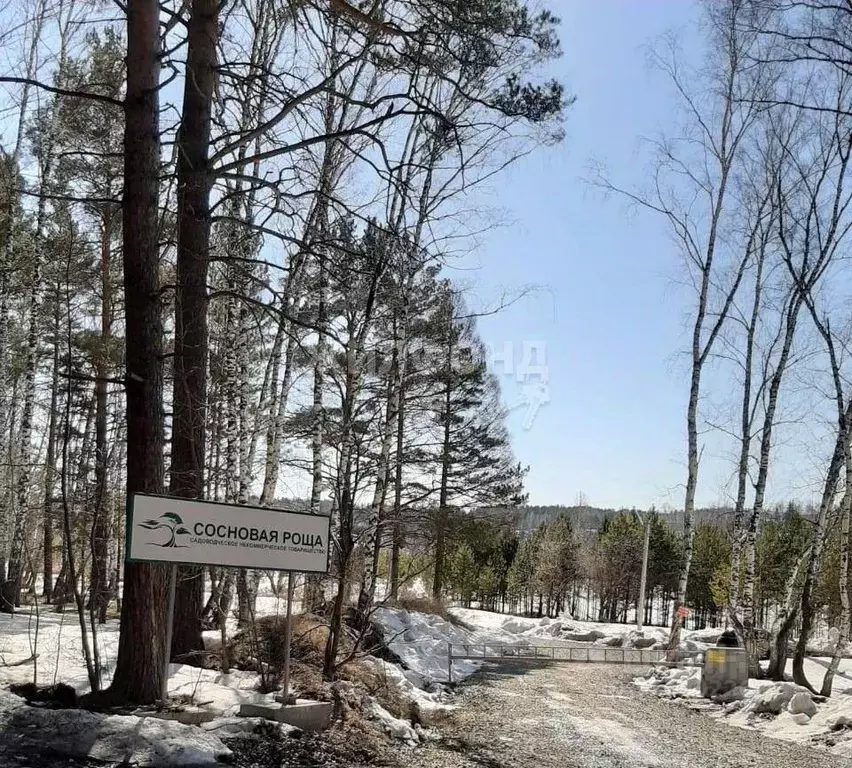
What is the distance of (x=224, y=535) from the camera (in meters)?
6.60

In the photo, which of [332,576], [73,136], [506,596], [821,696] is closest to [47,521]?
[73,136]

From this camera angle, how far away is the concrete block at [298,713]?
644cm

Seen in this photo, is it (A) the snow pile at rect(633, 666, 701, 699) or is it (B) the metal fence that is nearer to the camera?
(A) the snow pile at rect(633, 666, 701, 699)

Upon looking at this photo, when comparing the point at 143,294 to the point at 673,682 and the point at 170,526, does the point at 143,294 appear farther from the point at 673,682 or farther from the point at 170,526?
the point at 673,682

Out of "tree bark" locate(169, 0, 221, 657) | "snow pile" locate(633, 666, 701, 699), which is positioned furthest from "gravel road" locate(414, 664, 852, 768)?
"tree bark" locate(169, 0, 221, 657)

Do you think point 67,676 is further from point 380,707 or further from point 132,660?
point 380,707

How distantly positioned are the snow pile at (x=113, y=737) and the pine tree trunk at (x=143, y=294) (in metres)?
0.76

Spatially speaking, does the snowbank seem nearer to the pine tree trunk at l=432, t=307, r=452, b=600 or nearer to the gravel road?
the gravel road

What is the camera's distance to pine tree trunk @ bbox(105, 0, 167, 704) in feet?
20.5

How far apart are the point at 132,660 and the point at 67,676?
1429 millimetres

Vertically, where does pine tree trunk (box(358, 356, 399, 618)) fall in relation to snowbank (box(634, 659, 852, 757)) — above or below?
above

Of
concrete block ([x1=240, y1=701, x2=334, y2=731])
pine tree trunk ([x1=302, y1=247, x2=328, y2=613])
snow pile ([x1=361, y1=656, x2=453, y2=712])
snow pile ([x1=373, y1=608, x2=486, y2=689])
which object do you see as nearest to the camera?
concrete block ([x1=240, y1=701, x2=334, y2=731])

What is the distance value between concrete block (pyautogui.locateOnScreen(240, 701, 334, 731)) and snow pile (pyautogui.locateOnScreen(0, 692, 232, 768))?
31.9 inches

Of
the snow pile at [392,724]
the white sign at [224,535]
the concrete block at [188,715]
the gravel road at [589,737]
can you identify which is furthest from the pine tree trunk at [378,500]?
the concrete block at [188,715]
